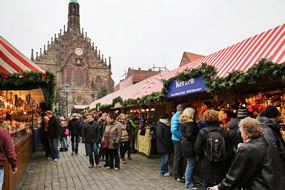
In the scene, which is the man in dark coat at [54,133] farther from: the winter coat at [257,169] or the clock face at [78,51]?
the clock face at [78,51]

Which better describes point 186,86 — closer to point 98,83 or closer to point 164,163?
point 164,163

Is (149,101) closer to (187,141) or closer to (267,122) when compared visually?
(187,141)

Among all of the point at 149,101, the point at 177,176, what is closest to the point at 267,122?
the point at 177,176

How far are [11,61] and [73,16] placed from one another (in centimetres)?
7523

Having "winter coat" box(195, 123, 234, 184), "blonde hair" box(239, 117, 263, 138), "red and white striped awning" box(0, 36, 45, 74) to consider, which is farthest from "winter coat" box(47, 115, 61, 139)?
"blonde hair" box(239, 117, 263, 138)

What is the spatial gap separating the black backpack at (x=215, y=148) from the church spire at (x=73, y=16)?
74.8 m

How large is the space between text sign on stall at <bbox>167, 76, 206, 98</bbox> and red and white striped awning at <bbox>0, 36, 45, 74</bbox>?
400 cm

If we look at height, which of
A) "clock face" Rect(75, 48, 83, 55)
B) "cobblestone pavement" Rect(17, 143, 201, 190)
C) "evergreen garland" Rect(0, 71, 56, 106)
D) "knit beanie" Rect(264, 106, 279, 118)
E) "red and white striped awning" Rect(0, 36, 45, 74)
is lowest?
"cobblestone pavement" Rect(17, 143, 201, 190)

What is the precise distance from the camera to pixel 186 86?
8.22 meters

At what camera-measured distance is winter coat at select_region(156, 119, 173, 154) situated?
7656mm

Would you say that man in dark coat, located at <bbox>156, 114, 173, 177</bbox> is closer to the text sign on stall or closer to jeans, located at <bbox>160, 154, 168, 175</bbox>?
jeans, located at <bbox>160, 154, 168, 175</bbox>

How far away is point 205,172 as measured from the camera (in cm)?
485

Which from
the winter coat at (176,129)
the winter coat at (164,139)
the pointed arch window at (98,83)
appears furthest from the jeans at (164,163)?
the pointed arch window at (98,83)

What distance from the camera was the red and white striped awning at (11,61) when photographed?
7.35 meters
